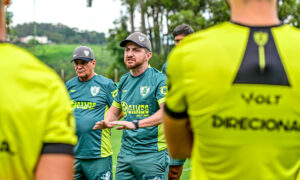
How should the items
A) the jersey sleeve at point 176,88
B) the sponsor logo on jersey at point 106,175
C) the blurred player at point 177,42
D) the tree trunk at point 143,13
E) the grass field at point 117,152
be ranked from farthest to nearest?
the tree trunk at point 143,13 → the grass field at point 117,152 → the blurred player at point 177,42 → the sponsor logo on jersey at point 106,175 → the jersey sleeve at point 176,88

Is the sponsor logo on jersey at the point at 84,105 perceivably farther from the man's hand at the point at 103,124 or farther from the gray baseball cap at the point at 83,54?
the man's hand at the point at 103,124

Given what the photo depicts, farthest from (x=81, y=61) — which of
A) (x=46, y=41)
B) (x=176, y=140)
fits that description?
(x=46, y=41)

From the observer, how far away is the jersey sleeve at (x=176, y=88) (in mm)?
2076

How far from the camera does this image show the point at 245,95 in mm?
1978

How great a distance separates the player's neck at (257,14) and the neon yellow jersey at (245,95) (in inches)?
1.5

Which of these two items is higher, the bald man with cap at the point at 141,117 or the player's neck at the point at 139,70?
the player's neck at the point at 139,70

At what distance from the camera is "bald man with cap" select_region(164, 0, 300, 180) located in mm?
1974

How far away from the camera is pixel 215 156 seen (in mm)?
2088

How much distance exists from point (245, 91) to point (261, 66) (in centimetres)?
13

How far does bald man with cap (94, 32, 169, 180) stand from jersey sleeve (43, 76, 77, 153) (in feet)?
11.9

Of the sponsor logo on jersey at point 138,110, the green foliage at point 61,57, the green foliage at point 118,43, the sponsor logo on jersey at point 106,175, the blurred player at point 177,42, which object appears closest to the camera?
the sponsor logo on jersey at point 138,110

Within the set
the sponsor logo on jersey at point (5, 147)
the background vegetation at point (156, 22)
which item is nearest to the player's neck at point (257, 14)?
the sponsor logo on jersey at point (5, 147)

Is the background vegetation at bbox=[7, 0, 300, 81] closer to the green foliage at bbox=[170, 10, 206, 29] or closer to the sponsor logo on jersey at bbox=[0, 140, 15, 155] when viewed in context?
the green foliage at bbox=[170, 10, 206, 29]

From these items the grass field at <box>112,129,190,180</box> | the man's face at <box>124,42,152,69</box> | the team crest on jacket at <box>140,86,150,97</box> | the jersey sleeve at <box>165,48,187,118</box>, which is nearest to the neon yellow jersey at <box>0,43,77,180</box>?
the jersey sleeve at <box>165,48,187,118</box>
